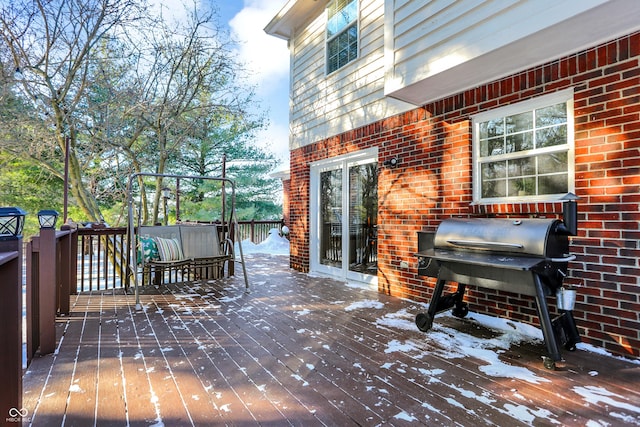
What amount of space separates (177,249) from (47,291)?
2.15 meters

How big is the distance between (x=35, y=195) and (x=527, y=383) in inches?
529

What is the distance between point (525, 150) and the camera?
3.19m

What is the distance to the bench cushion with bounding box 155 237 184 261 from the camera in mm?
4542

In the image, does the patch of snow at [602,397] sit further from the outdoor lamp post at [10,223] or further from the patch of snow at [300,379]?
the outdoor lamp post at [10,223]

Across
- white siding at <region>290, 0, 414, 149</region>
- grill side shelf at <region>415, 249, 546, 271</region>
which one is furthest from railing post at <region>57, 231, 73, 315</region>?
white siding at <region>290, 0, 414, 149</region>

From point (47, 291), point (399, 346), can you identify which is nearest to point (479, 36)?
point (399, 346)

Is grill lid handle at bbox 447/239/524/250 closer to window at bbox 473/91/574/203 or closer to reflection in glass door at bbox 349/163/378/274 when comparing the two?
window at bbox 473/91/574/203

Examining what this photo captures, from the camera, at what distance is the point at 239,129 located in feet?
45.8

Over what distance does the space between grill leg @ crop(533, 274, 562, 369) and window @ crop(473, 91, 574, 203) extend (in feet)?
3.28

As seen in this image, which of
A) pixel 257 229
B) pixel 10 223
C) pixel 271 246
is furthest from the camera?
pixel 257 229

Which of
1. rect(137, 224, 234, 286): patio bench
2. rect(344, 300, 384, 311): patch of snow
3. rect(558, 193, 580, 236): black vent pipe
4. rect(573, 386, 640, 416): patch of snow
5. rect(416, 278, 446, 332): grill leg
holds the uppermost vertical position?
rect(558, 193, 580, 236): black vent pipe

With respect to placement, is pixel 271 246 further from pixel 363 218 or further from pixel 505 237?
pixel 505 237

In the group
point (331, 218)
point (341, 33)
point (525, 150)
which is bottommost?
point (331, 218)

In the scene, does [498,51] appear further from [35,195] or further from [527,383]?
[35,195]
